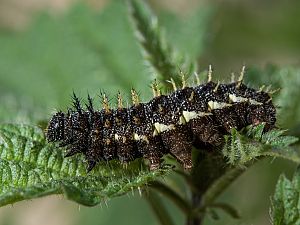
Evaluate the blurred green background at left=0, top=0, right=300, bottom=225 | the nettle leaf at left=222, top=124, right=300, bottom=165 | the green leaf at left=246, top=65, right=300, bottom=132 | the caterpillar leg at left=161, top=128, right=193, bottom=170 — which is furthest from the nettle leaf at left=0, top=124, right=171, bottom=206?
the green leaf at left=246, top=65, right=300, bottom=132

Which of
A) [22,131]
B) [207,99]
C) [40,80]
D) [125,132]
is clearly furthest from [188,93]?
[40,80]

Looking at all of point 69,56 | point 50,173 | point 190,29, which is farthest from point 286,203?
point 69,56

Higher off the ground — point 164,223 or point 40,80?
point 40,80

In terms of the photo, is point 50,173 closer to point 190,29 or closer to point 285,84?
point 285,84

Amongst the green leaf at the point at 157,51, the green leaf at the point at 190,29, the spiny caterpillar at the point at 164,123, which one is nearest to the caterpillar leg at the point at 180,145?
the spiny caterpillar at the point at 164,123

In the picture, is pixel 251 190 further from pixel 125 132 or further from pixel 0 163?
pixel 0 163

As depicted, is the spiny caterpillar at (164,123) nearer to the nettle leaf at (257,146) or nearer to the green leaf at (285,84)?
the nettle leaf at (257,146)
